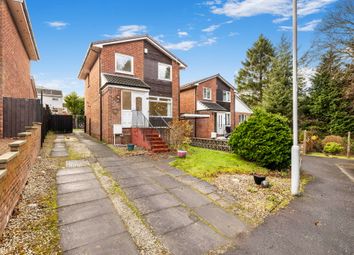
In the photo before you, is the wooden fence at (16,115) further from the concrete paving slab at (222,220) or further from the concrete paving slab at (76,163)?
the concrete paving slab at (222,220)

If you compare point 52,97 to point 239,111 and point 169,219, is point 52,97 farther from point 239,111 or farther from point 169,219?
point 169,219

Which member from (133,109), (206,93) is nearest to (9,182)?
(133,109)

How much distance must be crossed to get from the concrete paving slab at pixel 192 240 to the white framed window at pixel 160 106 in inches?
461

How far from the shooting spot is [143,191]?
5211 mm

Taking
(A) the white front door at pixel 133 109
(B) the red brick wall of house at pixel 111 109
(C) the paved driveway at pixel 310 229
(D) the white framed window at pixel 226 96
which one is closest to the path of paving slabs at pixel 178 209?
(C) the paved driveway at pixel 310 229

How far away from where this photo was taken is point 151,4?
491 inches

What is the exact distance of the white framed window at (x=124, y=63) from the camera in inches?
542

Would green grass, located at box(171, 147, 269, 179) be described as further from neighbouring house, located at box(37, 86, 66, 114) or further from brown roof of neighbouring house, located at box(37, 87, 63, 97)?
brown roof of neighbouring house, located at box(37, 87, 63, 97)

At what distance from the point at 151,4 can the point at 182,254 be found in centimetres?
1422

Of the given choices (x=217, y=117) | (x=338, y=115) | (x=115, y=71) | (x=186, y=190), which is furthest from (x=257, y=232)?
(x=338, y=115)

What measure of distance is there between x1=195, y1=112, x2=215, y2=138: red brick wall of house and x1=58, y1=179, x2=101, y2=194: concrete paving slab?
16.5m

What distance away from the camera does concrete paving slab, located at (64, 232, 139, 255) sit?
277cm

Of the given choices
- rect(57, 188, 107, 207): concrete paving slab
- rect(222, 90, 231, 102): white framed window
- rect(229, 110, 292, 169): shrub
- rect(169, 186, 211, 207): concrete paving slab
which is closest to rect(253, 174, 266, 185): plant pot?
rect(169, 186, 211, 207): concrete paving slab

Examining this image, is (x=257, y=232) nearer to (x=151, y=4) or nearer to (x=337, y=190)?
(x=337, y=190)
